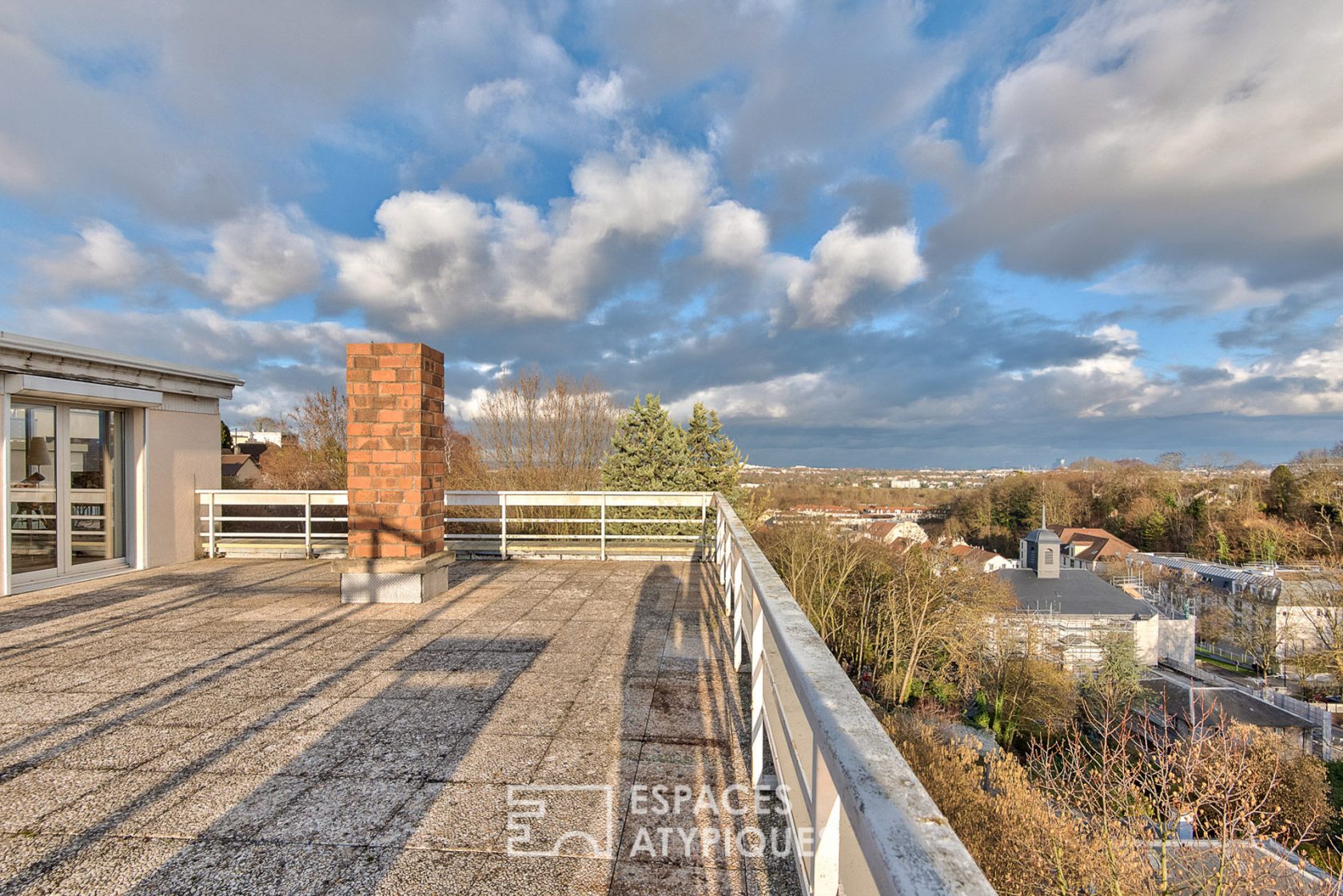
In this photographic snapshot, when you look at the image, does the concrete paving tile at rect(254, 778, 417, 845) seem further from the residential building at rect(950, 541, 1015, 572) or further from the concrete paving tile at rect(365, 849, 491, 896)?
the residential building at rect(950, 541, 1015, 572)

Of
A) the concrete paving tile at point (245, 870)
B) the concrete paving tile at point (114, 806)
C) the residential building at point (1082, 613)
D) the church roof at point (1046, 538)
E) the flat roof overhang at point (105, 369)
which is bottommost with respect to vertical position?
the residential building at point (1082, 613)

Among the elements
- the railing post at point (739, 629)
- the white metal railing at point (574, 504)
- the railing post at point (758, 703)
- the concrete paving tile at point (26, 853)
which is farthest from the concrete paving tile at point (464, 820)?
the white metal railing at point (574, 504)

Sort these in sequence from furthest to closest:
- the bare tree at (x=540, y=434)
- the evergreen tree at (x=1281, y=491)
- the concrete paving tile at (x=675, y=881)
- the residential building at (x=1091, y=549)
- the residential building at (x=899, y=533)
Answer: the residential building at (x=1091, y=549) < the evergreen tree at (x=1281, y=491) < the residential building at (x=899, y=533) < the bare tree at (x=540, y=434) < the concrete paving tile at (x=675, y=881)

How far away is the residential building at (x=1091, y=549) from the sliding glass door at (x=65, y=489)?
52682mm

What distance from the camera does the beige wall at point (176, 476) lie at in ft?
22.6

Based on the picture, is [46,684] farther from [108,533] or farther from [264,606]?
[108,533]

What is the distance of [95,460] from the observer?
21.3ft

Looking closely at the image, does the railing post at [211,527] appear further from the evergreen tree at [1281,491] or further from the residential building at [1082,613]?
the evergreen tree at [1281,491]

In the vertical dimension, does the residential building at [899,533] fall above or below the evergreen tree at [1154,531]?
above

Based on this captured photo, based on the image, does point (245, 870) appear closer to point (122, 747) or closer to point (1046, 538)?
point (122, 747)

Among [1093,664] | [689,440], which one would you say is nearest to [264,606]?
[689,440]

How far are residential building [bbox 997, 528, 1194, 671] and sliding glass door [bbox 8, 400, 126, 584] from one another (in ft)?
95.2

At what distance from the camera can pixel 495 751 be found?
2.42m

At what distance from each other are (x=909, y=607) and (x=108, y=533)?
15004mm
